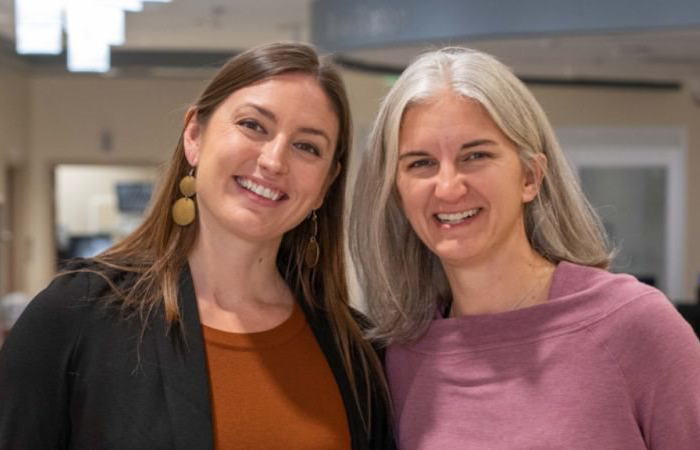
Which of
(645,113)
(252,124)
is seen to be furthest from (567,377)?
(645,113)

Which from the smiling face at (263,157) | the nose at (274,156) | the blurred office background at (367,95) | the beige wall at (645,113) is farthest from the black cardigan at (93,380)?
the beige wall at (645,113)

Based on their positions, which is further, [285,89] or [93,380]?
[285,89]

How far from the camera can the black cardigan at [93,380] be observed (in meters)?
2.23

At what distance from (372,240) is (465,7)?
4038mm

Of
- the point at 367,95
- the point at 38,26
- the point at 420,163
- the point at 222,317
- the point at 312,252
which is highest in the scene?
the point at 38,26

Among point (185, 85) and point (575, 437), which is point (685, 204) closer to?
point (185, 85)

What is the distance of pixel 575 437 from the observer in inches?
88.7

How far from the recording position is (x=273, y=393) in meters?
2.37

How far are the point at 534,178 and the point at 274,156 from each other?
549 millimetres

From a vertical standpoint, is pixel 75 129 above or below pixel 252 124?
below

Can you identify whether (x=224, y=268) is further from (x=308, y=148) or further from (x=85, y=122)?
(x=85, y=122)

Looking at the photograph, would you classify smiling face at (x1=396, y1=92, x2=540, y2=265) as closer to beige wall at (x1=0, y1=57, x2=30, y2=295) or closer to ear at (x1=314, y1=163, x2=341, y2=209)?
ear at (x1=314, y1=163, x2=341, y2=209)

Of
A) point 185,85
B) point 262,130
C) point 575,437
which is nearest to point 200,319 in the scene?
point 262,130

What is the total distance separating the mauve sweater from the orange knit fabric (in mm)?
201
